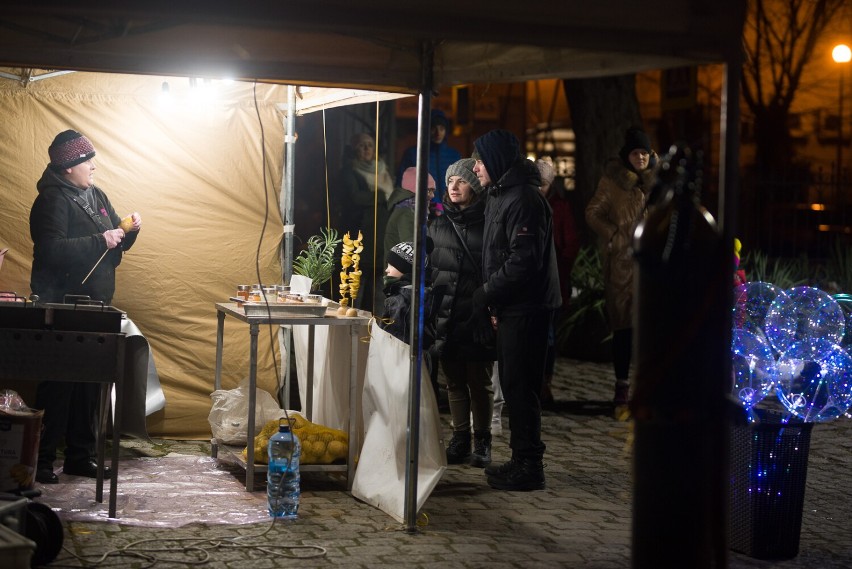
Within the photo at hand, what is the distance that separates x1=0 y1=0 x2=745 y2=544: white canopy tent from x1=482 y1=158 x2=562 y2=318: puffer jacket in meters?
1.17

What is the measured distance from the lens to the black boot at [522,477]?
758 centimetres

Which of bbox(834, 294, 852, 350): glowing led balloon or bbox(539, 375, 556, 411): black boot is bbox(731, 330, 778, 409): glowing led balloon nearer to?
bbox(834, 294, 852, 350): glowing led balloon

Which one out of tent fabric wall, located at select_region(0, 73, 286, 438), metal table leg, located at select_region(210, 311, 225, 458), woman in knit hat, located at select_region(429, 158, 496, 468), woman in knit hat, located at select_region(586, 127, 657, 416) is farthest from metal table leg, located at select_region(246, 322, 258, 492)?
woman in knit hat, located at select_region(586, 127, 657, 416)

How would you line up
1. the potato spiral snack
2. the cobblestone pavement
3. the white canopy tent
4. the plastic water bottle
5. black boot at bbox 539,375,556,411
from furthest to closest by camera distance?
black boot at bbox 539,375,556,411
the potato spiral snack
the plastic water bottle
the cobblestone pavement
the white canopy tent

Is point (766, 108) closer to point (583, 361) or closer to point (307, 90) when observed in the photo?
point (583, 361)

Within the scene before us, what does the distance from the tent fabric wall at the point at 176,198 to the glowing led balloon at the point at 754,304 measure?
11.8 ft

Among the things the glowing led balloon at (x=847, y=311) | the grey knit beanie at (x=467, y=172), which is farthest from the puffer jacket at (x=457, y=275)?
the glowing led balloon at (x=847, y=311)

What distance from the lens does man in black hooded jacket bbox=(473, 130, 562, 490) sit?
7.45 meters

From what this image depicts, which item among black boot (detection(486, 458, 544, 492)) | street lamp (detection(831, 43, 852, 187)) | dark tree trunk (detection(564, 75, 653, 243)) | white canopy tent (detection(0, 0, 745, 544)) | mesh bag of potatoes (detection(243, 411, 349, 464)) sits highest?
street lamp (detection(831, 43, 852, 187))

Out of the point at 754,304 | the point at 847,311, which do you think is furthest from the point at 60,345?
the point at 847,311

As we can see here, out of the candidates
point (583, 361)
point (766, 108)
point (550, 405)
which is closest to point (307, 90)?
point (550, 405)

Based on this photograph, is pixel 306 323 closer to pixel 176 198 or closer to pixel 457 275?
pixel 457 275

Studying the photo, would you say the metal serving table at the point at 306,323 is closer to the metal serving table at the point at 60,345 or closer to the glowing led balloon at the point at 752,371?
the metal serving table at the point at 60,345

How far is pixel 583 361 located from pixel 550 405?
324cm
